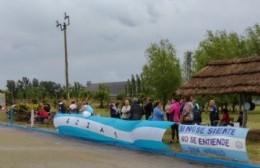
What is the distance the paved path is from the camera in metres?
13.7

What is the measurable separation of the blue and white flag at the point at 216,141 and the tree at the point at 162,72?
48432mm

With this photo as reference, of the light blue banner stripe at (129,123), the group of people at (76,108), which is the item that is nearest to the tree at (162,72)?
the group of people at (76,108)

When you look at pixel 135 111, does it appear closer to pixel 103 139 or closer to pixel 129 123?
pixel 103 139

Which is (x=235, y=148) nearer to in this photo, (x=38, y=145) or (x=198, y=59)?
(x=38, y=145)

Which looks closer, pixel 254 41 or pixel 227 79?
pixel 227 79

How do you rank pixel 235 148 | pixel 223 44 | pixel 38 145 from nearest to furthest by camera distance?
pixel 235 148 → pixel 38 145 → pixel 223 44

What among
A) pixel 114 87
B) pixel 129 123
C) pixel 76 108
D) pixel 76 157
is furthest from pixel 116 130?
pixel 114 87

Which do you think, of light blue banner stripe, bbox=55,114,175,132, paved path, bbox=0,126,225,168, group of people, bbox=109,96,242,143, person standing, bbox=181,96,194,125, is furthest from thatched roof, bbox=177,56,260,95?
paved path, bbox=0,126,225,168

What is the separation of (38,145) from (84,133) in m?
2.71

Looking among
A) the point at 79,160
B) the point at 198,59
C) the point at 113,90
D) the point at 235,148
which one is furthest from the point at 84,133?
the point at 113,90

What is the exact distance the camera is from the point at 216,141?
1380 cm

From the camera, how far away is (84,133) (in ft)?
71.4

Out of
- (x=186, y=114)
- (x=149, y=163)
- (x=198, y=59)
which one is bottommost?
(x=149, y=163)

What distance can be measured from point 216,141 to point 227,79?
8.67 metres
